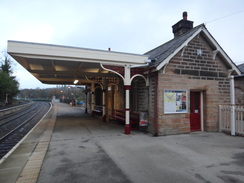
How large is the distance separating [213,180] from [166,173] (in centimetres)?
90

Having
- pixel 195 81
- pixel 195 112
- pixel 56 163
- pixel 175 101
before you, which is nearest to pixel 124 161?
pixel 56 163

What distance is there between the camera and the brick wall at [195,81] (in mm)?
6812

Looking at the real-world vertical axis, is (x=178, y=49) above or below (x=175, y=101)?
above

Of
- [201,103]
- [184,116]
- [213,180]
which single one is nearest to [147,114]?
[184,116]

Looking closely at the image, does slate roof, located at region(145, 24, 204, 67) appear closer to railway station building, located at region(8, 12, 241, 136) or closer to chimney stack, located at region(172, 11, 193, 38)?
railway station building, located at region(8, 12, 241, 136)

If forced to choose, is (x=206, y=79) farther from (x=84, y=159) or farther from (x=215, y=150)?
(x=84, y=159)

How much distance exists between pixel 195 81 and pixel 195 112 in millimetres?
1601

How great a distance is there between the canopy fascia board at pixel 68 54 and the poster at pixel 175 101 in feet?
6.35

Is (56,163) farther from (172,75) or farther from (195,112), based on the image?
(195,112)

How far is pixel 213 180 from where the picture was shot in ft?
9.88

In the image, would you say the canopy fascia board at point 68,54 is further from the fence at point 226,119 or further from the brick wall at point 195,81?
the fence at point 226,119

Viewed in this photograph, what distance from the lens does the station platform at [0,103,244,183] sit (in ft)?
10.3

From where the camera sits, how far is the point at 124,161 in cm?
396

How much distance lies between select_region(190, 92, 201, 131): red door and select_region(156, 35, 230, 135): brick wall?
0.28 meters
